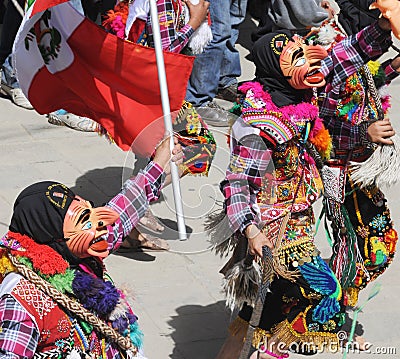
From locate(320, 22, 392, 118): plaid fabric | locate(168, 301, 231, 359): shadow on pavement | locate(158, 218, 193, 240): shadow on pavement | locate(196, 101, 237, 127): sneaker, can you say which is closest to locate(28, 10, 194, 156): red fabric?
locate(196, 101, 237, 127): sneaker

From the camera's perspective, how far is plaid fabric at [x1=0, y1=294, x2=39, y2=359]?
3377 millimetres

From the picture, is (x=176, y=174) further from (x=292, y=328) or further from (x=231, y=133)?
(x=292, y=328)

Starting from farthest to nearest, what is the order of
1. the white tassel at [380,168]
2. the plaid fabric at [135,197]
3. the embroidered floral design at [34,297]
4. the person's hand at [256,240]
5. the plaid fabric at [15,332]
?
1. the white tassel at [380,168]
2. the person's hand at [256,240]
3. the plaid fabric at [135,197]
4. the embroidered floral design at [34,297]
5. the plaid fabric at [15,332]

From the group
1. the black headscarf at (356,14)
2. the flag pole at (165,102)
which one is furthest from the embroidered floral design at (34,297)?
the black headscarf at (356,14)

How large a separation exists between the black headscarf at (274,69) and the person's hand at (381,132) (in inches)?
17.0

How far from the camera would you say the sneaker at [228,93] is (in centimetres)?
857

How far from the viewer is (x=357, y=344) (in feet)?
17.1

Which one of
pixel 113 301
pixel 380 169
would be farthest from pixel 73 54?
pixel 113 301

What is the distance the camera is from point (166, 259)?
6.14 m

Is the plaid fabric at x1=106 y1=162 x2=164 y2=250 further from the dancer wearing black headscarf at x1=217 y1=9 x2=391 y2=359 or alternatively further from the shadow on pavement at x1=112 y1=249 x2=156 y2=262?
the shadow on pavement at x1=112 y1=249 x2=156 y2=262

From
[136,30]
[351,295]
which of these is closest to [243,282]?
[351,295]

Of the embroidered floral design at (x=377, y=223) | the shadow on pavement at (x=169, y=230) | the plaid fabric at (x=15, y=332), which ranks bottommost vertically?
the shadow on pavement at (x=169, y=230)

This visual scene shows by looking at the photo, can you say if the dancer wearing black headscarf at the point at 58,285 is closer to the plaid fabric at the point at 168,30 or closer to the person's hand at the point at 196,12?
the plaid fabric at the point at 168,30

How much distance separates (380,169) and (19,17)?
415 centimetres
